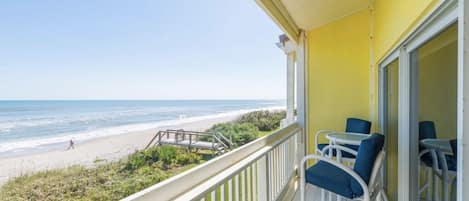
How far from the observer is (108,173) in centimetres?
130

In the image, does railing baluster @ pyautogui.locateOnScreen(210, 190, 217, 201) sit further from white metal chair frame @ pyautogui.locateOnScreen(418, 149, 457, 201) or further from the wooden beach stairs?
white metal chair frame @ pyautogui.locateOnScreen(418, 149, 457, 201)

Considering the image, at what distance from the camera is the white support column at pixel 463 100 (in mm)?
742

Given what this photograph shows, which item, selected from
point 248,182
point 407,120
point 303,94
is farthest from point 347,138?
point 248,182

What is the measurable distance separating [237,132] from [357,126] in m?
1.43

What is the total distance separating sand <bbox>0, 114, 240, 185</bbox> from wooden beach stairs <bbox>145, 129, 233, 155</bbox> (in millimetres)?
82

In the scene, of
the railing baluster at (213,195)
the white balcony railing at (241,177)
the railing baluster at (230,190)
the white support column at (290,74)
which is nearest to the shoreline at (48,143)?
the white balcony railing at (241,177)

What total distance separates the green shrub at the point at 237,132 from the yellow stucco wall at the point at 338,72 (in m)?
1.13

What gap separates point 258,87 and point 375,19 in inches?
324

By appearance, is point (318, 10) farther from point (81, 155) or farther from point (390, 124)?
point (81, 155)

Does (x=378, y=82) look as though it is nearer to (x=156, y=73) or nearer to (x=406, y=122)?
(x=406, y=122)

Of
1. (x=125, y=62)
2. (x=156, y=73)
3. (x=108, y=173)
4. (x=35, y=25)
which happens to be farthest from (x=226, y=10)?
(x=108, y=173)

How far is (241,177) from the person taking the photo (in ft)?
5.31

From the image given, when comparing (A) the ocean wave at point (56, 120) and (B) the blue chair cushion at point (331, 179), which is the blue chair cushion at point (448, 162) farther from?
(A) the ocean wave at point (56, 120)

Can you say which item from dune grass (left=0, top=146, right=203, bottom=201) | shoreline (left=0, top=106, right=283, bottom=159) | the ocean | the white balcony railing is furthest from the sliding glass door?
shoreline (left=0, top=106, right=283, bottom=159)
